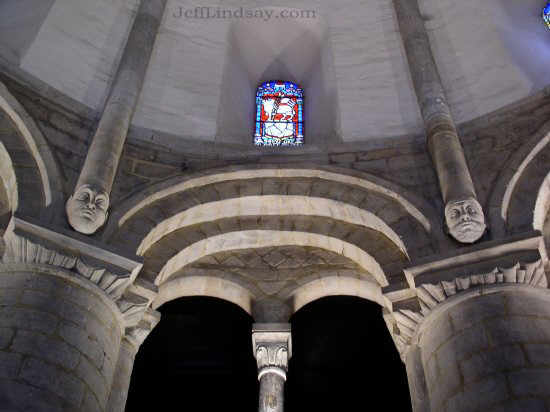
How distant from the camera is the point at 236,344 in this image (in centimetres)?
1209

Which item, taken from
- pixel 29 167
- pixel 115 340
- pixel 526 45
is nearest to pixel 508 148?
pixel 526 45

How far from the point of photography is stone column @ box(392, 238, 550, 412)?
20.0 ft

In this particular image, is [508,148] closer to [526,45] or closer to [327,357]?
[526,45]

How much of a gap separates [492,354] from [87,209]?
4.34m

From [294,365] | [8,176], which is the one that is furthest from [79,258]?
[294,365]

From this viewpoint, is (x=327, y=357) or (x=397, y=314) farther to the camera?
(x=327, y=357)

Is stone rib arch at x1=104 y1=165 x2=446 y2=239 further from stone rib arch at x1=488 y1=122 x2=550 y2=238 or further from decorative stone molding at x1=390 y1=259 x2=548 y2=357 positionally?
decorative stone molding at x1=390 y1=259 x2=548 y2=357

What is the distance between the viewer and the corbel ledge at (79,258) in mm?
7207

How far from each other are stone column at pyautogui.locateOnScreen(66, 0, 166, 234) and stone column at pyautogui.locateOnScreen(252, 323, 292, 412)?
7.85 feet

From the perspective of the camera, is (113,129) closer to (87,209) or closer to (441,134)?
(87,209)

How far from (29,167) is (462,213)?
189 inches

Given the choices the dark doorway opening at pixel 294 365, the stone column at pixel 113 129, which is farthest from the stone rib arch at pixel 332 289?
the stone column at pixel 113 129

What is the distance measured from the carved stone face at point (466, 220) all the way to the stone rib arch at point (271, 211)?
97 centimetres

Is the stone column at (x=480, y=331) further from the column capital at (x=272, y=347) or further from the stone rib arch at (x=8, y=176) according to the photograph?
the stone rib arch at (x=8, y=176)
